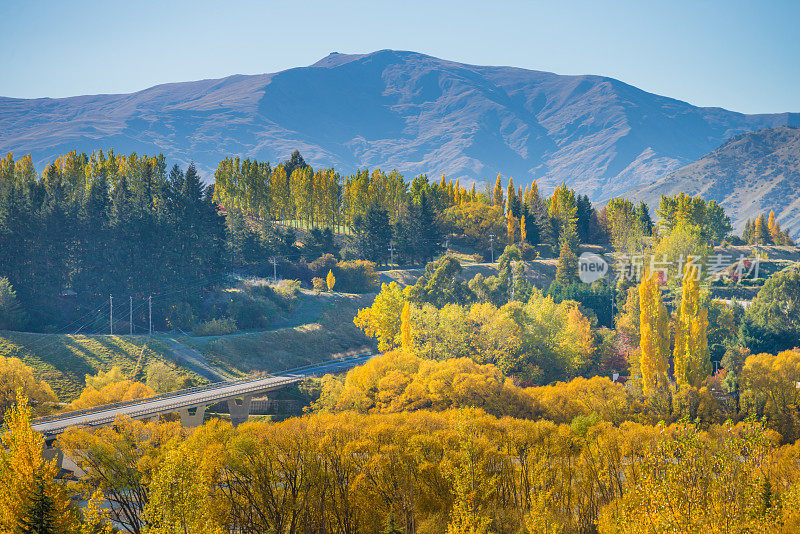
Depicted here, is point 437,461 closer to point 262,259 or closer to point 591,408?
point 591,408

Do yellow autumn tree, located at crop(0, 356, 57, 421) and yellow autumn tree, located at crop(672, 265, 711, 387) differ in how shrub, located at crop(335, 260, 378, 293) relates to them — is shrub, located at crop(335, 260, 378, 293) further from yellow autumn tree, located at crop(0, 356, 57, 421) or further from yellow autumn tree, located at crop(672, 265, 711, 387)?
yellow autumn tree, located at crop(0, 356, 57, 421)

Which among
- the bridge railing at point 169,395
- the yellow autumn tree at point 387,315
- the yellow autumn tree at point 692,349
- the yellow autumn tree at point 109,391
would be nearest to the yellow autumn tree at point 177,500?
the bridge railing at point 169,395

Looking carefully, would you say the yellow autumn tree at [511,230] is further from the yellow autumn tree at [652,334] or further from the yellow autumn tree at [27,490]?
the yellow autumn tree at [27,490]

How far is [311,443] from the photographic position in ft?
125

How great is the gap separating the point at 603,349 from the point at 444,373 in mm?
27020

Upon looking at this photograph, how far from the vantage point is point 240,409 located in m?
54.4

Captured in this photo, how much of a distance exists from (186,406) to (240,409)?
5694mm

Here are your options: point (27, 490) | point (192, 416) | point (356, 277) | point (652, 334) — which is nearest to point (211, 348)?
point (192, 416)

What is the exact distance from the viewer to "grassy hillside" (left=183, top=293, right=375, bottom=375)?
6813cm

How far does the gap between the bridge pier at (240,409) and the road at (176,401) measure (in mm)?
527

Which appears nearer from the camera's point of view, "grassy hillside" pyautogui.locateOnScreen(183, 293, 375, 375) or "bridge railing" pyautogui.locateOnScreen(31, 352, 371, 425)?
"bridge railing" pyautogui.locateOnScreen(31, 352, 371, 425)

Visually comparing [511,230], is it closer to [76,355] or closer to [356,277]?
[356,277]

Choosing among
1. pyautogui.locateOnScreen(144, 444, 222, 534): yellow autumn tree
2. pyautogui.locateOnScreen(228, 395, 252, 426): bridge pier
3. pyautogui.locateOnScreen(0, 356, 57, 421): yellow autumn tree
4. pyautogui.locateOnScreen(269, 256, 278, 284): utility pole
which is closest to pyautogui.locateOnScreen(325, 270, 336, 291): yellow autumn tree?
pyautogui.locateOnScreen(269, 256, 278, 284): utility pole

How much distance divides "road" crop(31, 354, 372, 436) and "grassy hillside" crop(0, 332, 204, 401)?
6.18 m
